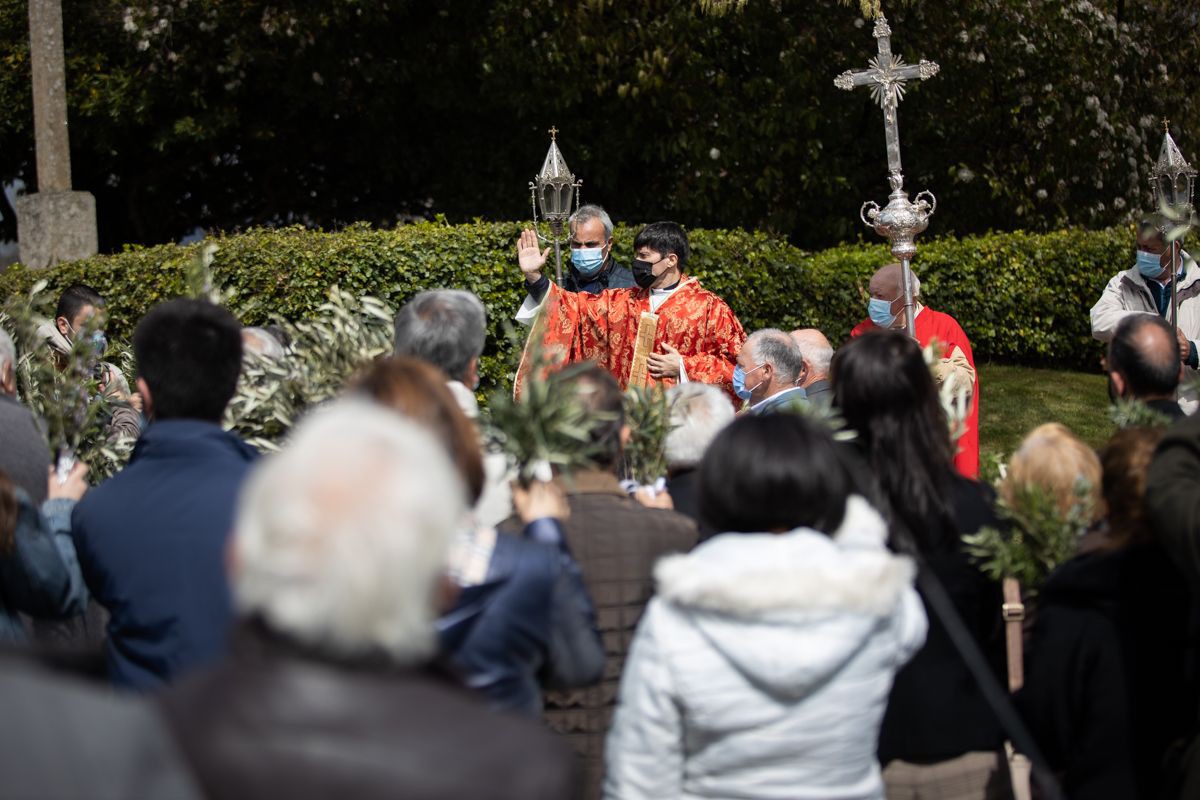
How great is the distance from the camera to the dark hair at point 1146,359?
4473 mm

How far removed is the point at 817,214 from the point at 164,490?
528 inches

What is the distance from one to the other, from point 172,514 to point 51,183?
37.2 ft

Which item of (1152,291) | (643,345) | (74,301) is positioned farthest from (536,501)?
(1152,291)

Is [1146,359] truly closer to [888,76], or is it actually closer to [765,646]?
[765,646]

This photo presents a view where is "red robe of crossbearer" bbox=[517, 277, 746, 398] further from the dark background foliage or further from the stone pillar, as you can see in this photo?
the dark background foliage

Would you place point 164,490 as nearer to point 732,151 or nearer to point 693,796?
point 693,796

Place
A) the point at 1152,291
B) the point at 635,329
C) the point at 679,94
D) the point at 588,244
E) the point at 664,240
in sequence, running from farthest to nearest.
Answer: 1. the point at 679,94
2. the point at 1152,291
3. the point at 588,244
4. the point at 635,329
5. the point at 664,240

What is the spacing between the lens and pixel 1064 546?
3688 millimetres

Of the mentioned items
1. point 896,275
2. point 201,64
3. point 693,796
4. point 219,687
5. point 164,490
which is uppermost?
point 201,64

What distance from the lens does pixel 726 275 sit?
38.9 ft

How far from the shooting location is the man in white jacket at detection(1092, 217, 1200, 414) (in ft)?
26.4

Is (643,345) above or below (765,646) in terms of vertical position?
above

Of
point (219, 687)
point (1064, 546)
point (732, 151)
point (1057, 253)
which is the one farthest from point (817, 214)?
point (219, 687)

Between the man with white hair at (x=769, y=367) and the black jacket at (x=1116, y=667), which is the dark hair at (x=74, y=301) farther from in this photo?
the black jacket at (x=1116, y=667)
